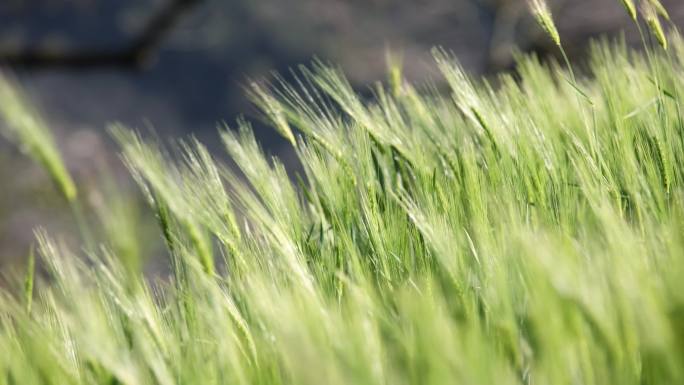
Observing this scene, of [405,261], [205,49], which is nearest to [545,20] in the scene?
[405,261]

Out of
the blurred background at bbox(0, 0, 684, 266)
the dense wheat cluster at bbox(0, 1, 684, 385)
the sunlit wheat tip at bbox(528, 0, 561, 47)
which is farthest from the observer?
the blurred background at bbox(0, 0, 684, 266)

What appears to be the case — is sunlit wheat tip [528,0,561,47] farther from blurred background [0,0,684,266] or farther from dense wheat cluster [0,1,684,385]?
blurred background [0,0,684,266]

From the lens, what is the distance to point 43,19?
3793 millimetres

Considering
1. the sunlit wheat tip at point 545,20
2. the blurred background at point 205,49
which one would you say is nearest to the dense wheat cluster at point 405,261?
the sunlit wheat tip at point 545,20

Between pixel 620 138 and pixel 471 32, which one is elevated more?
pixel 471 32

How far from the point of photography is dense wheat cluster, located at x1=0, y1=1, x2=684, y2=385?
431 millimetres

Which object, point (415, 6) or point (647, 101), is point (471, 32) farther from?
point (647, 101)

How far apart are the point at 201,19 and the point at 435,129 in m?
3.13

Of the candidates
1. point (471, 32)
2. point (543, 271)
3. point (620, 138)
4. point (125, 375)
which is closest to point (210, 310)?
point (125, 375)

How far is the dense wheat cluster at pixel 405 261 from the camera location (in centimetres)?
43

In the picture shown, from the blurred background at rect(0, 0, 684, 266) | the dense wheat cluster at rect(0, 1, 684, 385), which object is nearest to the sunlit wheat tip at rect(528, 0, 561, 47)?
the dense wheat cluster at rect(0, 1, 684, 385)

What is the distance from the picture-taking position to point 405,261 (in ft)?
1.98

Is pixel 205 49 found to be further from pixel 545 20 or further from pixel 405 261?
pixel 405 261

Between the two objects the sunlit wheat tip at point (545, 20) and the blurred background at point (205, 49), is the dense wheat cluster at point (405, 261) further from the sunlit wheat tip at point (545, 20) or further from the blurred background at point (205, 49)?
the blurred background at point (205, 49)
